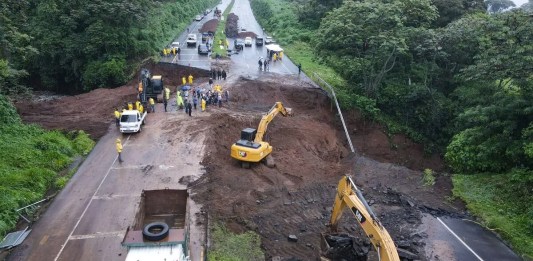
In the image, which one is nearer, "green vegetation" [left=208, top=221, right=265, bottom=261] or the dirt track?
"green vegetation" [left=208, top=221, right=265, bottom=261]

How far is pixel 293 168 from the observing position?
2717 centimetres

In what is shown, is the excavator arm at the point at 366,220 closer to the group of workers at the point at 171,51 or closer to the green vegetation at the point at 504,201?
the green vegetation at the point at 504,201

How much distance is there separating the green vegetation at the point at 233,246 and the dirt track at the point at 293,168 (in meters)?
0.52

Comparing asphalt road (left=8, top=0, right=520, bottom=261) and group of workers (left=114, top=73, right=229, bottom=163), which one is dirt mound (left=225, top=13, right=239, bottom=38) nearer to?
group of workers (left=114, top=73, right=229, bottom=163)

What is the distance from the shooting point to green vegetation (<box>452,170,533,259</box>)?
780 inches

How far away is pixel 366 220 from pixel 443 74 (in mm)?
31209

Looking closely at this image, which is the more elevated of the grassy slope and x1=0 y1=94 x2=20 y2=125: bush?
x1=0 y1=94 x2=20 y2=125: bush

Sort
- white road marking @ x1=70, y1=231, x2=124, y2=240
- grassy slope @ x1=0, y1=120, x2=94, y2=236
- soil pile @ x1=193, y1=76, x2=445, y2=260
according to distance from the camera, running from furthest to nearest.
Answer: grassy slope @ x1=0, y1=120, x2=94, y2=236 < soil pile @ x1=193, y1=76, x2=445, y2=260 < white road marking @ x1=70, y1=231, x2=124, y2=240

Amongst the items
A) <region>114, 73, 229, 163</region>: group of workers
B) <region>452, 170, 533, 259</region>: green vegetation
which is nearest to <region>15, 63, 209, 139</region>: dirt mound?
<region>114, 73, 229, 163</region>: group of workers

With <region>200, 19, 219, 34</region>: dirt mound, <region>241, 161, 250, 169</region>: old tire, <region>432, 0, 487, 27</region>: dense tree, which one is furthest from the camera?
<region>200, 19, 219, 34</region>: dirt mound

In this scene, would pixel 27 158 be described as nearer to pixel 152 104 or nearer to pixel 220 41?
pixel 152 104

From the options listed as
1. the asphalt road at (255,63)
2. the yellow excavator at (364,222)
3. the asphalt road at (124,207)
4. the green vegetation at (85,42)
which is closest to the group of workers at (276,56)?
the asphalt road at (255,63)

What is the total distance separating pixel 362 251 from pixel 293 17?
68935 millimetres

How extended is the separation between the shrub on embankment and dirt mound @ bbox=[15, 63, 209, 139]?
1686 mm
